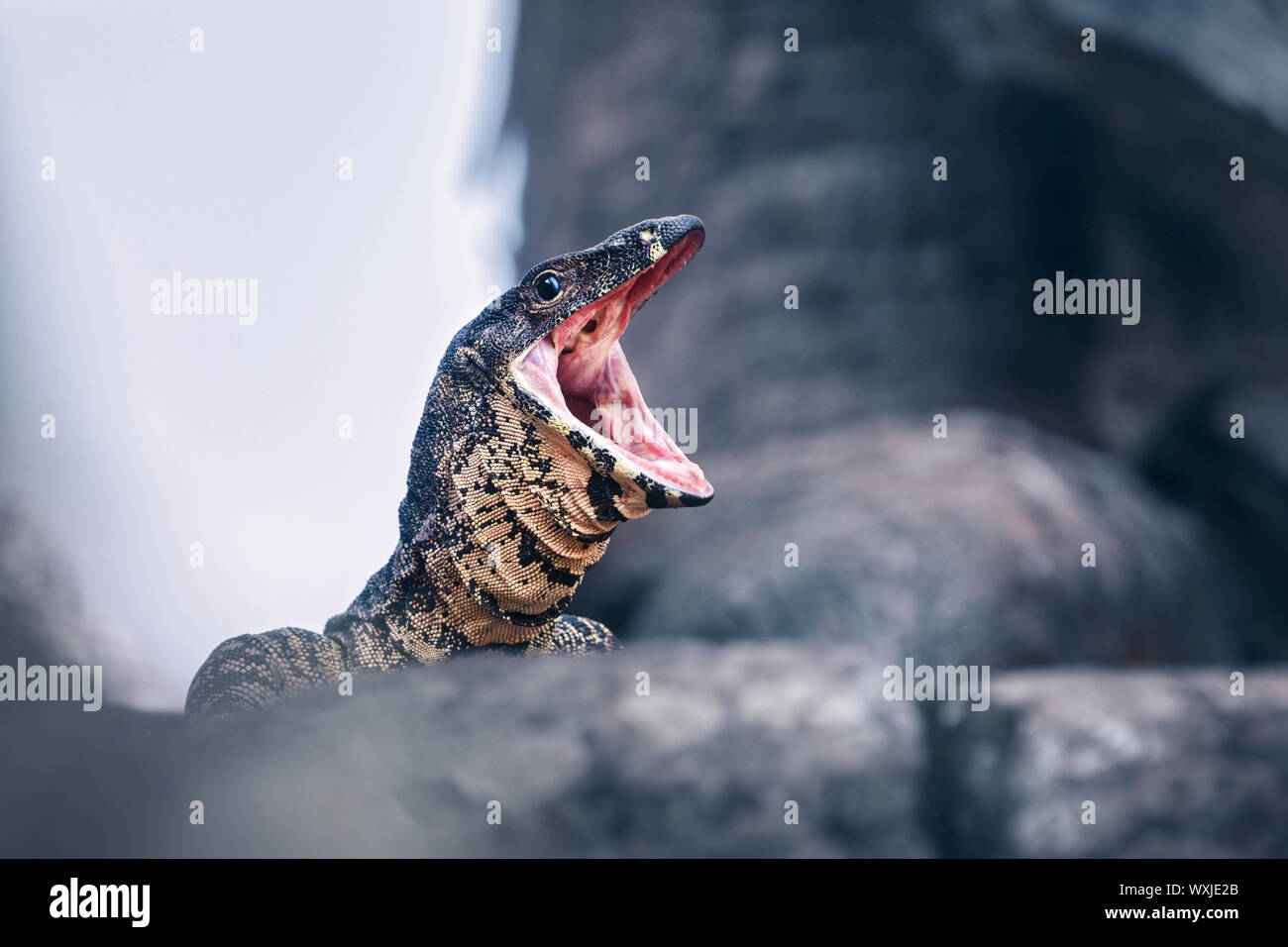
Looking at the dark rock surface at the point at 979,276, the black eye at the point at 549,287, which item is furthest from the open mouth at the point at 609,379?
the dark rock surface at the point at 979,276

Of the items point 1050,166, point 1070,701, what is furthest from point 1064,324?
point 1070,701

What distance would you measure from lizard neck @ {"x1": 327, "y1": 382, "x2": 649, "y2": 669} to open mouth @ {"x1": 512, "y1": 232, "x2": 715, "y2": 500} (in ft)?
Answer: 0.41

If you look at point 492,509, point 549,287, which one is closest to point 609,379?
point 549,287

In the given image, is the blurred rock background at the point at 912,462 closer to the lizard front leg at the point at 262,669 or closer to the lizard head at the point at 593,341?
the lizard head at the point at 593,341

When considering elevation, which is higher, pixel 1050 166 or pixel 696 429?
pixel 1050 166

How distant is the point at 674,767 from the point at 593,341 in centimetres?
186

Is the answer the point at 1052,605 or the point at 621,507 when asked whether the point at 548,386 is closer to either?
the point at 621,507

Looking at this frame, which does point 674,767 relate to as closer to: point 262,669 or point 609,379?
point 609,379

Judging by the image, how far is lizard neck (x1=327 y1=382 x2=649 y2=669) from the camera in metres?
4.35

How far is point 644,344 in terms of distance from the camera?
1283 cm

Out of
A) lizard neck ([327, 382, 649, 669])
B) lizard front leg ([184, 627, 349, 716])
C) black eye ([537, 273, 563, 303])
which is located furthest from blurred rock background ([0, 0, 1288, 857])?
black eye ([537, 273, 563, 303])

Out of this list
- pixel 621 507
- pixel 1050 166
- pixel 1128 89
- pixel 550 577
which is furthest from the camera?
pixel 1050 166

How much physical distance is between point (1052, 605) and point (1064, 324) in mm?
4210

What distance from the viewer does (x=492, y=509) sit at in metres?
4.56
